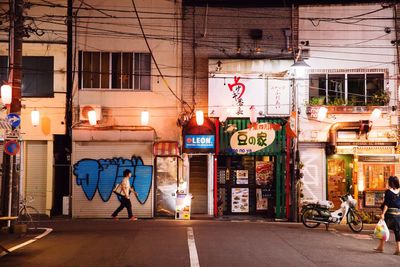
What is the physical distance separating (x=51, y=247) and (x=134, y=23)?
474 inches

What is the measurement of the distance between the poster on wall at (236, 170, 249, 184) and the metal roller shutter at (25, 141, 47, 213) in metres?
8.51

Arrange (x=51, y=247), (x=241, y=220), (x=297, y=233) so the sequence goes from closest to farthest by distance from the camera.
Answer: (x=51, y=247), (x=297, y=233), (x=241, y=220)

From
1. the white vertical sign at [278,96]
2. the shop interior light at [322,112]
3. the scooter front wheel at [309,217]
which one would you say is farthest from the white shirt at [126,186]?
the shop interior light at [322,112]

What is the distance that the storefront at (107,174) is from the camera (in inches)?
885

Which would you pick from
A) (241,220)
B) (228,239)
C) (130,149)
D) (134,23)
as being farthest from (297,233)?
(134,23)

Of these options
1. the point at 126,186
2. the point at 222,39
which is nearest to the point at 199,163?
the point at 126,186

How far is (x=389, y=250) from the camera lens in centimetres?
1457

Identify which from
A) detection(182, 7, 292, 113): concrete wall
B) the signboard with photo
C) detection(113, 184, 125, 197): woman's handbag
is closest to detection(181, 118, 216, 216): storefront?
detection(182, 7, 292, 113): concrete wall

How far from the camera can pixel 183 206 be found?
2180cm

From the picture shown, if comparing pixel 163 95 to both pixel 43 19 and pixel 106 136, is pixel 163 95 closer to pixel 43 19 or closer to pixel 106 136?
pixel 106 136

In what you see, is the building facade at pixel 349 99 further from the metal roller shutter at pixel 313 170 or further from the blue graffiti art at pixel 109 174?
the blue graffiti art at pixel 109 174

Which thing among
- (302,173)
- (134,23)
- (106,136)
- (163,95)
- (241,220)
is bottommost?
(241,220)

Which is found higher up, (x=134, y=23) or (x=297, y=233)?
(x=134, y=23)

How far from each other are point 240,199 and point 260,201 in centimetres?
91
